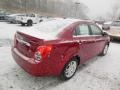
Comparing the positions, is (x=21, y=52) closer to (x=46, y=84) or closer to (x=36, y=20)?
(x=46, y=84)

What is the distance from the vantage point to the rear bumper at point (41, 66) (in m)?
3.55

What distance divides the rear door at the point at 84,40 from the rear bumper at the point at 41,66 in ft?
2.93

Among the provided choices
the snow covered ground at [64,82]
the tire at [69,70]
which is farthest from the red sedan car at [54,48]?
the snow covered ground at [64,82]

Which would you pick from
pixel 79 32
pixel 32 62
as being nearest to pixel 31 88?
pixel 32 62

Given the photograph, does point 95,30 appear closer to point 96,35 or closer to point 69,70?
point 96,35

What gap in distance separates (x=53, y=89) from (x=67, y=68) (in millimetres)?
657

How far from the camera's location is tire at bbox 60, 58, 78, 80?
13.8 feet

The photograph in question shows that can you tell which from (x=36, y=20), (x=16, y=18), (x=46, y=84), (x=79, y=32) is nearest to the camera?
(x=46, y=84)

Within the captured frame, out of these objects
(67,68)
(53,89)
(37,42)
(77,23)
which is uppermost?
(77,23)

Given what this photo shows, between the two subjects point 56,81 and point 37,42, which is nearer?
point 37,42

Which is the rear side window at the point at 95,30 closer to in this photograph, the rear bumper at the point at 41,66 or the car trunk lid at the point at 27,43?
the rear bumper at the point at 41,66

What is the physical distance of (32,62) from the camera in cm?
358

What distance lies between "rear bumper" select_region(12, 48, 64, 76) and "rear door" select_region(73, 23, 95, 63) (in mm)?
893

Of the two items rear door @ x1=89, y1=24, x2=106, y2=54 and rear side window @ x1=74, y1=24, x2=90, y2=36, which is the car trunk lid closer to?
rear side window @ x1=74, y1=24, x2=90, y2=36
